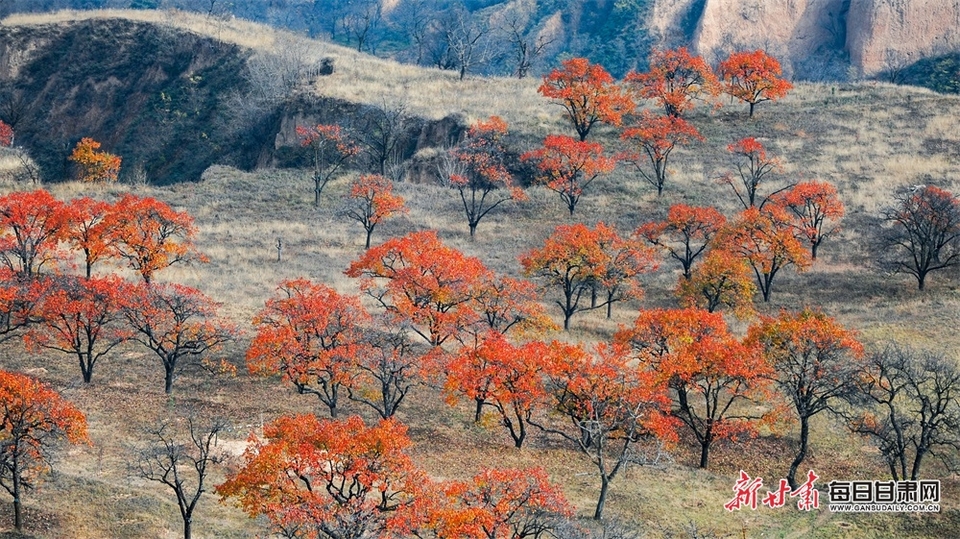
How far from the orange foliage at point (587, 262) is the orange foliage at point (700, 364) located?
1072 centimetres

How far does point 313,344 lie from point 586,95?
2005 inches

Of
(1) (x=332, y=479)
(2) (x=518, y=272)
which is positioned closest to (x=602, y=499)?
(1) (x=332, y=479)

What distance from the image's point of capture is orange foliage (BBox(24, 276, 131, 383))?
188 ft

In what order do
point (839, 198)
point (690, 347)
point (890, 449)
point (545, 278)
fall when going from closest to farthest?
point (890, 449) → point (690, 347) → point (545, 278) → point (839, 198)

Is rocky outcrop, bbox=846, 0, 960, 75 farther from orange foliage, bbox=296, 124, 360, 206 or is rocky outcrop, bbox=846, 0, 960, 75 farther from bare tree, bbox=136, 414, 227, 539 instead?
bare tree, bbox=136, 414, 227, 539

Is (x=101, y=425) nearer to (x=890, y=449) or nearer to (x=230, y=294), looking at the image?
(x=230, y=294)

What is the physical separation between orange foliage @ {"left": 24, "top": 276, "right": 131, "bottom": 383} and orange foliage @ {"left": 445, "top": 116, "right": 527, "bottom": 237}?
34.3 m

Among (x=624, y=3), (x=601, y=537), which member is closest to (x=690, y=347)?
(x=601, y=537)

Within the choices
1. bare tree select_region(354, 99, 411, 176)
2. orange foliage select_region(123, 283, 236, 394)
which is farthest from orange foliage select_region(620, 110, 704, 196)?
orange foliage select_region(123, 283, 236, 394)

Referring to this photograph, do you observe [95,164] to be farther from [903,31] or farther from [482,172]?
[903,31]

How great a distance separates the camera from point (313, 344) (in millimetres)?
59969

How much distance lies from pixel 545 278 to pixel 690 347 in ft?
84.4

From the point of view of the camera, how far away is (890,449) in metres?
52.0

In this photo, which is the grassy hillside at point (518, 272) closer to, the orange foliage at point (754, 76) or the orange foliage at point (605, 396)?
the orange foliage at point (605, 396)
